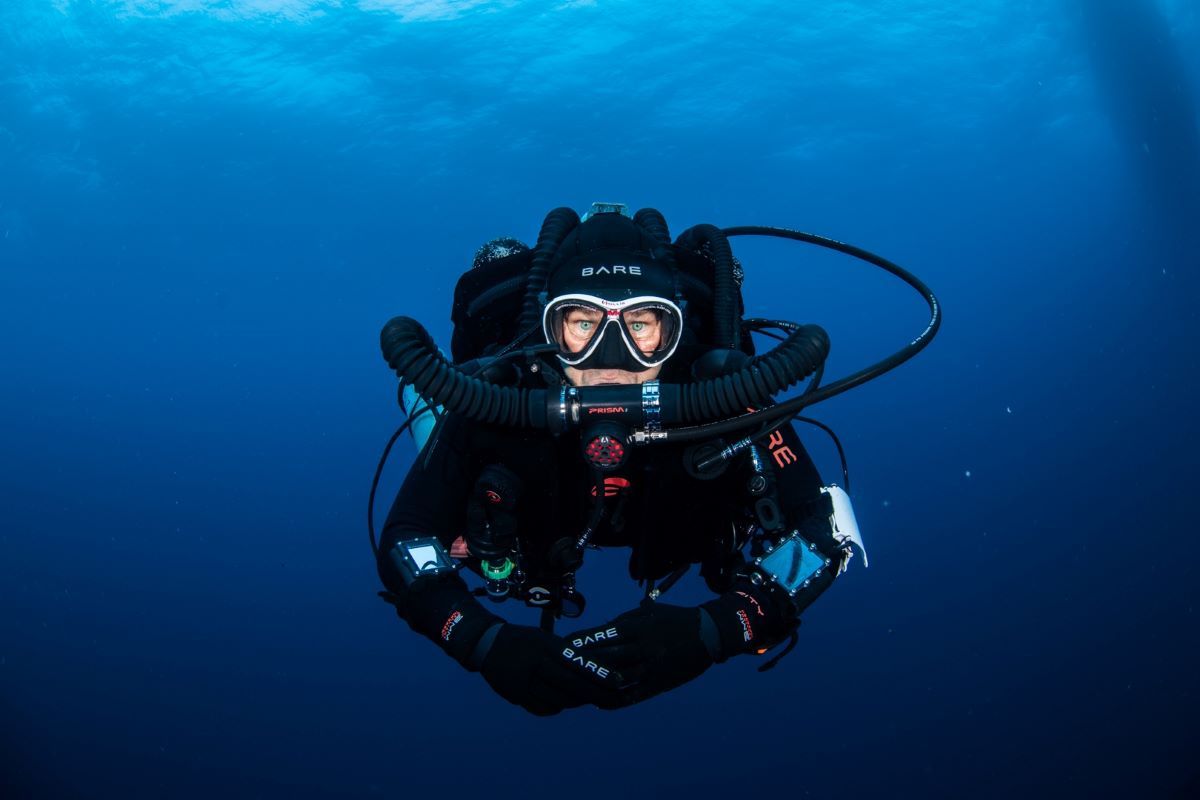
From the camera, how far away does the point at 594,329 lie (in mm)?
3545

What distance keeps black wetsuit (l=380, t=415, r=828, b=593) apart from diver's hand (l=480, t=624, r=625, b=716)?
828 mm

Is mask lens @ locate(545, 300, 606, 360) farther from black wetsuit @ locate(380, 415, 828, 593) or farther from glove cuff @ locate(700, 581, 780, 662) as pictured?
glove cuff @ locate(700, 581, 780, 662)

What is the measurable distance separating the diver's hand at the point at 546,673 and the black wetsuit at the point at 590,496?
2.72 feet

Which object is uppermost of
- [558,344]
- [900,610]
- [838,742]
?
[900,610]

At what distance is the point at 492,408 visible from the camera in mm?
2955

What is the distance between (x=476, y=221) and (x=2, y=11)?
56.7 feet

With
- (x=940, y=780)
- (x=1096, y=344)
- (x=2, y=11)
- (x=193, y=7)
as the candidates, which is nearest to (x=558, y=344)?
(x=940, y=780)

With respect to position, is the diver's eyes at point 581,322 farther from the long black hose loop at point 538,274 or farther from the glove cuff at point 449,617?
the glove cuff at point 449,617

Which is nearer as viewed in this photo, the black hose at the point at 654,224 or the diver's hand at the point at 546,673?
the diver's hand at the point at 546,673

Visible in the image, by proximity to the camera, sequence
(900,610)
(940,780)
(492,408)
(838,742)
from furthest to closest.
A: (900,610) < (838,742) < (940,780) < (492,408)

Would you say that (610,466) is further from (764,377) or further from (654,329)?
(654,329)

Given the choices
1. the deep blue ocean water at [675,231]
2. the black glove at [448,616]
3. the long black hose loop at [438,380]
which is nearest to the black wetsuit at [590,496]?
the black glove at [448,616]

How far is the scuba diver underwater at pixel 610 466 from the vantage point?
2.84m

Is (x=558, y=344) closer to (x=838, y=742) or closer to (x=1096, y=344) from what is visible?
(x=838, y=742)
